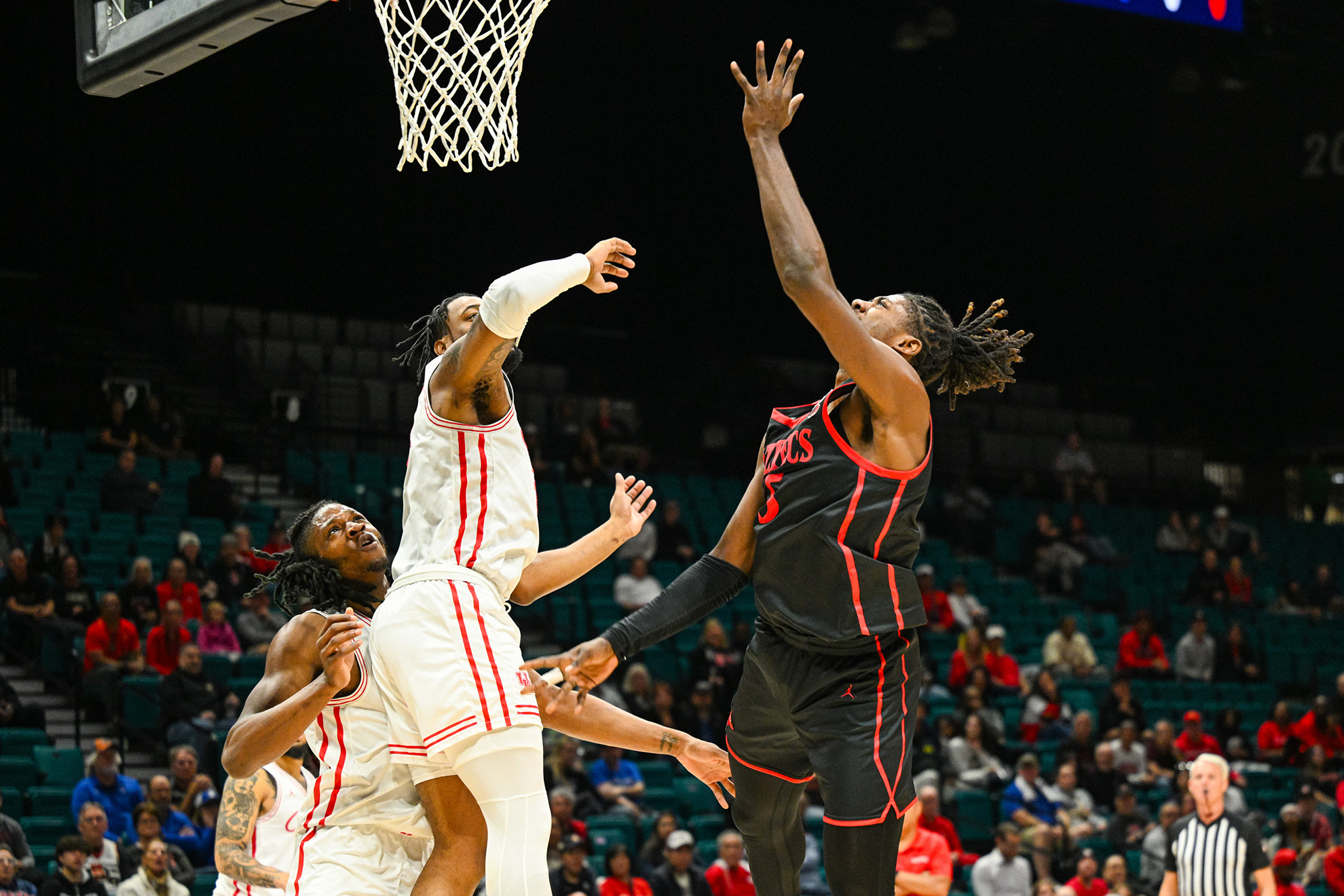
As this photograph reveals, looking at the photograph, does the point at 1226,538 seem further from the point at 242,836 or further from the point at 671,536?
the point at 242,836

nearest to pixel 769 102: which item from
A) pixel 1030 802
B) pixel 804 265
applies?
pixel 804 265

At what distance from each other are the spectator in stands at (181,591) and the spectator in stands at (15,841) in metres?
2.98

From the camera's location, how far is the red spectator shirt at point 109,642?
1095 centimetres

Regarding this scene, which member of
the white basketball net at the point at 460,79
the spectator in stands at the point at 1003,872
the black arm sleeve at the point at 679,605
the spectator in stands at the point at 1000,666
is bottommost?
the spectator in stands at the point at 1003,872

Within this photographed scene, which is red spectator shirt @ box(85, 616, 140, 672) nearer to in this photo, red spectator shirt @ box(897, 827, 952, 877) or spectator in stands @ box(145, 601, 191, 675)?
spectator in stands @ box(145, 601, 191, 675)

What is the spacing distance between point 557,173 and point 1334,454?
13165 mm

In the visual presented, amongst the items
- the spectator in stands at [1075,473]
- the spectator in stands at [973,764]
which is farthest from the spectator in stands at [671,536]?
the spectator in stands at [1075,473]

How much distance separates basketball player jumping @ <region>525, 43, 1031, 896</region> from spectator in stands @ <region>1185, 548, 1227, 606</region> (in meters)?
14.5

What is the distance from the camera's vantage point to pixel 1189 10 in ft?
32.0

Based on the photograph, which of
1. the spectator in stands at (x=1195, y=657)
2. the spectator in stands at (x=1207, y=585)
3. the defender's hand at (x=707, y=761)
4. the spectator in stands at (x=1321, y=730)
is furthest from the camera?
the spectator in stands at (x=1207, y=585)

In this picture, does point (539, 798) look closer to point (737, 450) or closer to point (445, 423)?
point (445, 423)

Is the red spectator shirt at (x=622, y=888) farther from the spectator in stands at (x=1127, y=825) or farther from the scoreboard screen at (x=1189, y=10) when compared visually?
the scoreboard screen at (x=1189, y=10)

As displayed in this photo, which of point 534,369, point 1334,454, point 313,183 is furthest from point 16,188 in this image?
point 1334,454

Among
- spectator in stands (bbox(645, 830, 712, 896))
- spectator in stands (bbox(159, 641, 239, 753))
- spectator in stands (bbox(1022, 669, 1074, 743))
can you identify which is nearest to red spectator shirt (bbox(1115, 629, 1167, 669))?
spectator in stands (bbox(1022, 669, 1074, 743))
